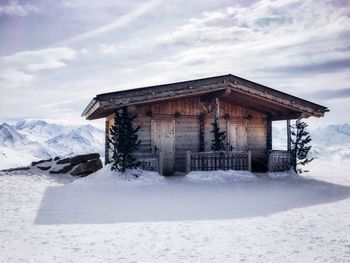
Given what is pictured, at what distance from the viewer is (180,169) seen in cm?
1684

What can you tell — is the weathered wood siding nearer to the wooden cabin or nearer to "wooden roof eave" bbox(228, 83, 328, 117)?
the wooden cabin

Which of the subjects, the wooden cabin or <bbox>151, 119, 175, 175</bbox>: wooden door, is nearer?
the wooden cabin

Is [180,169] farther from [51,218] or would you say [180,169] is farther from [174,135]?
[51,218]

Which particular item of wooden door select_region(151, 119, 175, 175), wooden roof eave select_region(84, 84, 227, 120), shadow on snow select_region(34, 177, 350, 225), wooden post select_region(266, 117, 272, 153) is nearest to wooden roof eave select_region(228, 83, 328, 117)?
wooden roof eave select_region(84, 84, 227, 120)

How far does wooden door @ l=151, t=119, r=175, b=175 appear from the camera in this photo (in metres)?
16.4

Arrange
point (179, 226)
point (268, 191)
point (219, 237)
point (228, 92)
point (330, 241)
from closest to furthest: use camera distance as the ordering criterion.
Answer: point (330, 241) < point (219, 237) < point (179, 226) < point (268, 191) < point (228, 92)

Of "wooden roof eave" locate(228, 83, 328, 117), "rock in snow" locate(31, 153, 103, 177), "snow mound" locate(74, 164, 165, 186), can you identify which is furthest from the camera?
"rock in snow" locate(31, 153, 103, 177)

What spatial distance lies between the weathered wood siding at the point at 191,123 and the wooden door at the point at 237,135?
0.17m

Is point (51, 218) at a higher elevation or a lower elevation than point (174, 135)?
lower

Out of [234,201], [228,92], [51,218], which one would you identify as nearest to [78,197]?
[51,218]

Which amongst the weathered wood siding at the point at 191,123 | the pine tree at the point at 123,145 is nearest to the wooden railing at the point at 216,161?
the weathered wood siding at the point at 191,123

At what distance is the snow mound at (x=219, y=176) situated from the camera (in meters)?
14.2

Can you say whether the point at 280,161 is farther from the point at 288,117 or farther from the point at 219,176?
the point at 219,176

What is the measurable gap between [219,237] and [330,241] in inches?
69.4
